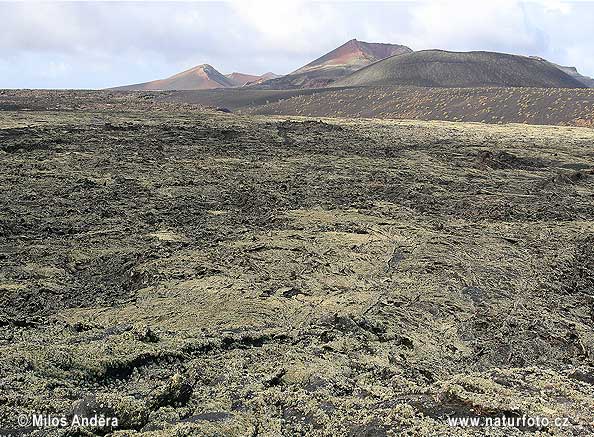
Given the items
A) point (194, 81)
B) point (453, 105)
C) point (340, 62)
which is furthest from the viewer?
point (194, 81)

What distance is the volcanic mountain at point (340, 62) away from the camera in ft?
311

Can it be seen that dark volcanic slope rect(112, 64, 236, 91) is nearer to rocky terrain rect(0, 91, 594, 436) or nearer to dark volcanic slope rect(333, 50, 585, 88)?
dark volcanic slope rect(333, 50, 585, 88)

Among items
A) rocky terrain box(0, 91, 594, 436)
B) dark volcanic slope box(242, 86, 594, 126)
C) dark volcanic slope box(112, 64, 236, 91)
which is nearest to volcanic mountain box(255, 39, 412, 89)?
dark volcanic slope box(112, 64, 236, 91)

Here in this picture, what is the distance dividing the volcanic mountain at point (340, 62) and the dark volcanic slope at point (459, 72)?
19994mm

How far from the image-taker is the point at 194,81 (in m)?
121

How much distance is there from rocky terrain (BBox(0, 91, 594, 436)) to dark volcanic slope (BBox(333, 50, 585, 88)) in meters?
52.4

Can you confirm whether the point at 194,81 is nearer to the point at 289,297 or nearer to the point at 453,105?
the point at 453,105

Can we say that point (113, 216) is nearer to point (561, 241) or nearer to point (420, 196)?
point (420, 196)

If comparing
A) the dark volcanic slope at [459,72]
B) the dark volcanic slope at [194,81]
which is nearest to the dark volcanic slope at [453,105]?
the dark volcanic slope at [459,72]

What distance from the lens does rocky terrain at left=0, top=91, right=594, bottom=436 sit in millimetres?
2959

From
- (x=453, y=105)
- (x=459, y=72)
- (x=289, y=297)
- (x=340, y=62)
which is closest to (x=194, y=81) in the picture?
(x=340, y=62)

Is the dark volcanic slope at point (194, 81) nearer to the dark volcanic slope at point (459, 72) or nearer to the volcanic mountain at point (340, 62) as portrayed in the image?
the volcanic mountain at point (340, 62)

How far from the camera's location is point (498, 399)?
10.00 ft

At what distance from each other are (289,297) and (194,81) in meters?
123
